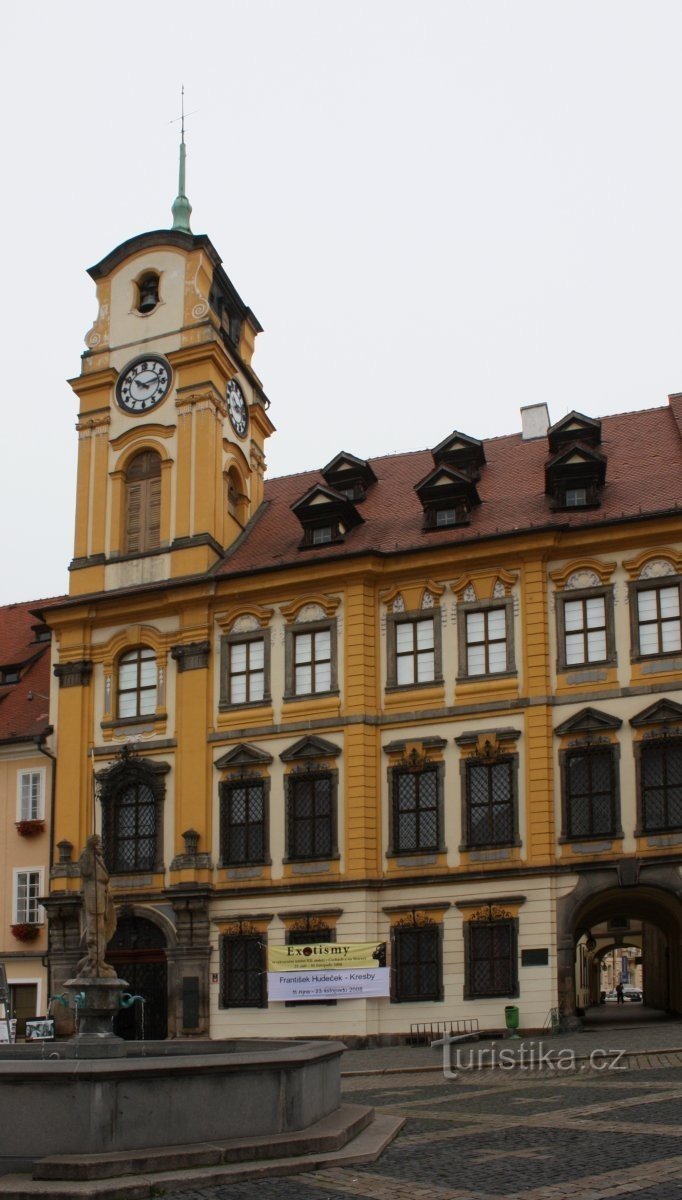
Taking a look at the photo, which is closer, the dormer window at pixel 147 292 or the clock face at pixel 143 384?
the clock face at pixel 143 384

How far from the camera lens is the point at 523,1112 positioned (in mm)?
17938

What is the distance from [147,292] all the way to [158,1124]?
35087 mm

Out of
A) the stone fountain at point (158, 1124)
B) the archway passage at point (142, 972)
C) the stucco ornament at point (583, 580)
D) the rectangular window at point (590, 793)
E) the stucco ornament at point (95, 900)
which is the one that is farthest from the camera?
the archway passage at point (142, 972)

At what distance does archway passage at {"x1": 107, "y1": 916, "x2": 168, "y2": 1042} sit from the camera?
38.7 metres

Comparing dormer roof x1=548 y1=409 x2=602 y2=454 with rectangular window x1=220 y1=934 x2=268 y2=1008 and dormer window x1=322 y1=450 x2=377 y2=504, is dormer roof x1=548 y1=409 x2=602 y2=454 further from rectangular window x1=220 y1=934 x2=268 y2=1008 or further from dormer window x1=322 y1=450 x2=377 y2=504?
rectangular window x1=220 y1=934 x2=268 y2=1008

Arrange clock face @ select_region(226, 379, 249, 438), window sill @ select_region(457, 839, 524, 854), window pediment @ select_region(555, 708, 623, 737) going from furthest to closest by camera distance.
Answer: clock face @ select_region(226, 379, 249, 438) < window sill @ select_region(457, 839, 524, 854) < window pediment @ select_region(555, 708, 623, 737)

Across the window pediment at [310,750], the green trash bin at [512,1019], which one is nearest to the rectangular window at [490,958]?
the green trash bin at [512,1019]

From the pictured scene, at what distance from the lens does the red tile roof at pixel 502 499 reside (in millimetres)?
37469

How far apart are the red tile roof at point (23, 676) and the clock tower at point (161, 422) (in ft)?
12.9

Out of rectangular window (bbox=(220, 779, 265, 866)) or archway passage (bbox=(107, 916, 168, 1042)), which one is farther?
archway passage (bbox=(107, 916, 168, 1042))

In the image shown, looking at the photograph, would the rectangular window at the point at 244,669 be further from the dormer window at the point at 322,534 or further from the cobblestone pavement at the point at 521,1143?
the cobblestone pavement at the point at 521,1143

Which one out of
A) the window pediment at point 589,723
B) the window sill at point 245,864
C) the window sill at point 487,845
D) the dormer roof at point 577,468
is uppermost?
the dormer roof at point 577,468

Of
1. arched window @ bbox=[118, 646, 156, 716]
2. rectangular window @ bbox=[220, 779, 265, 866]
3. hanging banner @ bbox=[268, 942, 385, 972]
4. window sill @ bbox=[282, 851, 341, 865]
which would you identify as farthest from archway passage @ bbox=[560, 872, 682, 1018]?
arched window @ bbox=[118, 646, 156, 716]

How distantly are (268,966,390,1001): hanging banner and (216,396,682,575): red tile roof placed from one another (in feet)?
34.7
